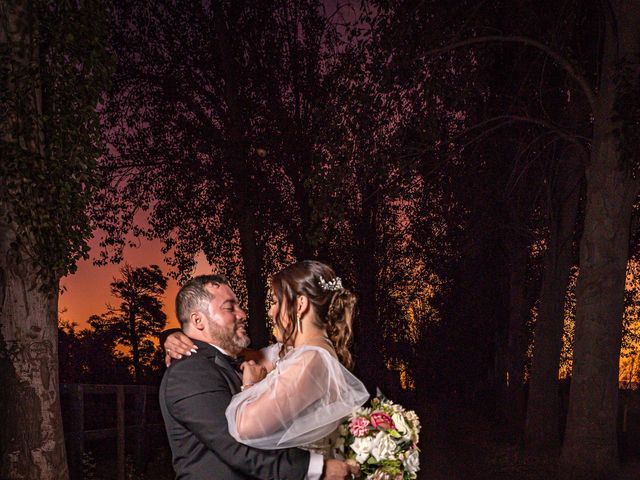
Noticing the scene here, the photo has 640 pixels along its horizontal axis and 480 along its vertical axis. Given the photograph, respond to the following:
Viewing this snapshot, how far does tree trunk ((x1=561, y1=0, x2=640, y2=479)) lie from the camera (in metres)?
9.98

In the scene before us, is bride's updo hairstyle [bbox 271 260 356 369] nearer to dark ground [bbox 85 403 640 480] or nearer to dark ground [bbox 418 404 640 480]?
dark ground [bbox 85 403 640 480]

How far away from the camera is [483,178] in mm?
17719

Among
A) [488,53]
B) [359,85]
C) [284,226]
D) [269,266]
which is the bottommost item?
[269,266]

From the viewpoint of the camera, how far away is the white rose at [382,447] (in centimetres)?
380

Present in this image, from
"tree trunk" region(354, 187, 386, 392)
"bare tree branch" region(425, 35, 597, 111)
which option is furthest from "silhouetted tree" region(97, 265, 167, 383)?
"bare tree branch" region(425, 35, 597, 111)

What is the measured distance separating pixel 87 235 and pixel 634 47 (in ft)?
25.8

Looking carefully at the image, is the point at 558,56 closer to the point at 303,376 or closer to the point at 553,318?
the point at 553,318

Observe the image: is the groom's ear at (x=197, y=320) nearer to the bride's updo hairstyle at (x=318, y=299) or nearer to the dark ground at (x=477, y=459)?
the bride's updo hairstyle at (x=318, y=299)

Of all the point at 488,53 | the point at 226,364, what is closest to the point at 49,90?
the point at 226,364

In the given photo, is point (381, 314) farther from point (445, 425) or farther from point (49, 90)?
point (49, 90)

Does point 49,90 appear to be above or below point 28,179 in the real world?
above

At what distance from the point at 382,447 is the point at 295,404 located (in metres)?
0.71

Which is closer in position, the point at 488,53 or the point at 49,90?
the point at 49,90

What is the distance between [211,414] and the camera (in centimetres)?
A: 346
